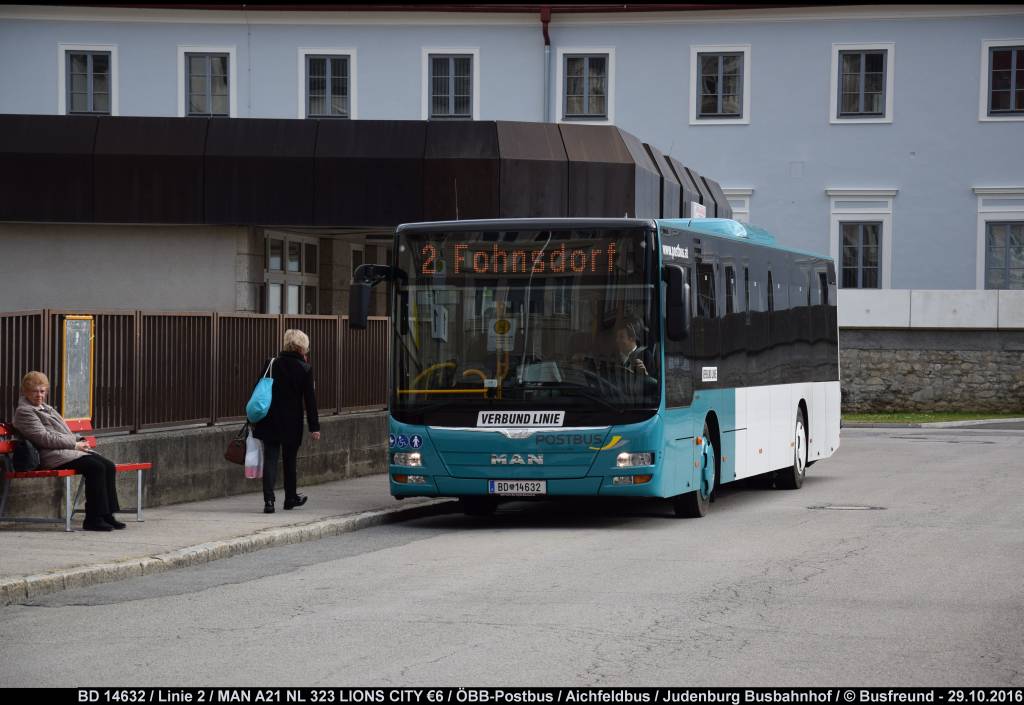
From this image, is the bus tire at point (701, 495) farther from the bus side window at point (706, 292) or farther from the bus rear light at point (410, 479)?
the bus rear light at point (410, 479)

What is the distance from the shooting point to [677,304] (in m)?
15.1

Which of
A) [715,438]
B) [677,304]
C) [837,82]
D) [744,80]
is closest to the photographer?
[677,304]

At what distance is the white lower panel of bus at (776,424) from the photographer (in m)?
18.3

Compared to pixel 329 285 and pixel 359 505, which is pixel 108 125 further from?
pixel 359 505

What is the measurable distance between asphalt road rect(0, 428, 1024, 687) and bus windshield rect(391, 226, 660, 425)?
4.19 feet

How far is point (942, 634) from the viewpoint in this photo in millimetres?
9016

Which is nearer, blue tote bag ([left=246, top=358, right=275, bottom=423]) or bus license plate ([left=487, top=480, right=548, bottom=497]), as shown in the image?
bus license plate ([left=487, top=480, right=548, bottom=497])

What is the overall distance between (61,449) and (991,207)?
32104 mm

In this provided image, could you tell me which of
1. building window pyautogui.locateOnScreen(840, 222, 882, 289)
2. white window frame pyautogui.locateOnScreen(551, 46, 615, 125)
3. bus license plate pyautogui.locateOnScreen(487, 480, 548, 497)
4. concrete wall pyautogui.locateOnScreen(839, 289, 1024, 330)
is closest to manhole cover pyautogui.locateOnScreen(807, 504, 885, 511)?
bus license plate pyautogui.locateOnScreen(487, 480, 548, 497)

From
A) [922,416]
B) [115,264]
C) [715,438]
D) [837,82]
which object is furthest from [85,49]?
[715,438]

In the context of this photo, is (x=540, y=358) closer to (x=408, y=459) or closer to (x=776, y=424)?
(x=408, y=459)

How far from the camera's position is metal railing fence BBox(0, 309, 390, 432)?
589 inches

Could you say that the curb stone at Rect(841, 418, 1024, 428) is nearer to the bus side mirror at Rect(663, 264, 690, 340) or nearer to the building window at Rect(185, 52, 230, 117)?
the building window at Rect(185, 52, 230, 117)

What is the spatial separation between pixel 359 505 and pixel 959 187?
93.1 ft
